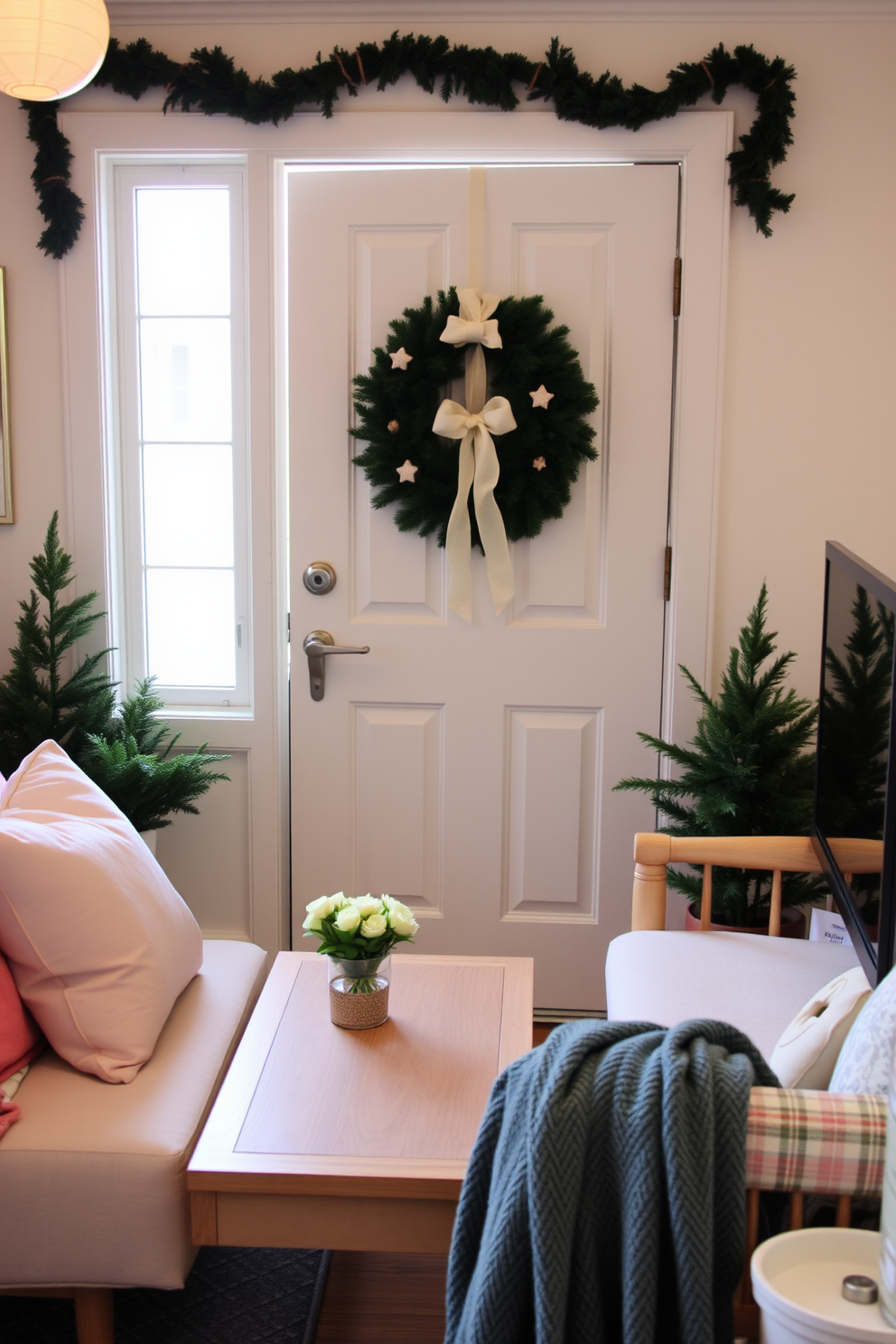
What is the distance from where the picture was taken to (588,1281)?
1017mm

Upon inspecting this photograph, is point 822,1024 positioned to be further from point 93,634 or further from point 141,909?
point 93,634

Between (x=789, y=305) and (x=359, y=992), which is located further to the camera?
(x=789, y=305)

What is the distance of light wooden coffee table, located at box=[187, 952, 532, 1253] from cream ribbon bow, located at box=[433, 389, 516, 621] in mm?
1123

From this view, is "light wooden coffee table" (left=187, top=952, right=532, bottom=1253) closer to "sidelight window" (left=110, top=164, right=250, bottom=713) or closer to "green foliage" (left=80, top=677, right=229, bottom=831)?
"green foliage" (left=80, top=677, right=229, bottom=831)

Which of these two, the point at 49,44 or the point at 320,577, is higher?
the point at 49,44

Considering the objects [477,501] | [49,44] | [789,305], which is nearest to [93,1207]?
[477,501]

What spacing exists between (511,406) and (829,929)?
133 cm

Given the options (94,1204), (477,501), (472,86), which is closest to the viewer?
(94,1204)

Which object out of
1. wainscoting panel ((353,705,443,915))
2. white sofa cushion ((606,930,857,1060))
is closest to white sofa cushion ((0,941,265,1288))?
white sofa cushion ((606,930,857,1060))

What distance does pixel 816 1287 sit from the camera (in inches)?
36.1

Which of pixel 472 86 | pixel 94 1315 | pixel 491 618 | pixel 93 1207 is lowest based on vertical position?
pixel 94 1315

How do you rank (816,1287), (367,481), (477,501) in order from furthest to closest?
(367,481) → (477,501) → (816,1287)

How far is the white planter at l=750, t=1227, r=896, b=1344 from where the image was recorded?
854mm

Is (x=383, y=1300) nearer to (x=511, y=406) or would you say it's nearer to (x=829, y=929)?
(x=829, y=929)
